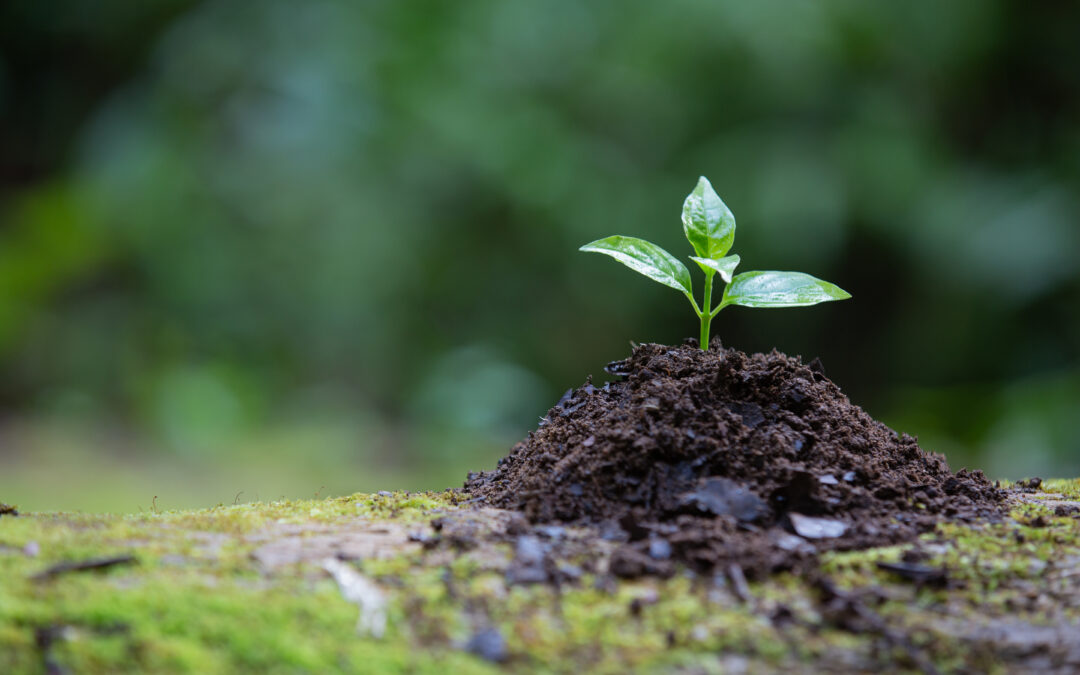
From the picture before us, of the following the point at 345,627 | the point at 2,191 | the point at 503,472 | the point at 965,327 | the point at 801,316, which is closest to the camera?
the point at 345,627

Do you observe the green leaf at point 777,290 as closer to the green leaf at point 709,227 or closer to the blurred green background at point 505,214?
the green leaf at point 709,227

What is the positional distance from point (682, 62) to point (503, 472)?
13.6ft

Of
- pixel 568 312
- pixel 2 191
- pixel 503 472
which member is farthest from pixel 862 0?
pixel 2 191

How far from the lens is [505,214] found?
241 inches

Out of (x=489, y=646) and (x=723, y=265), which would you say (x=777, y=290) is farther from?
(x=489, y=646)

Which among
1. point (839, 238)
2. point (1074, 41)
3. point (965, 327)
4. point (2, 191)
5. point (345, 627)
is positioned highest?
point (1074, 41)

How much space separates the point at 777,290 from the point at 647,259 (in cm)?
37

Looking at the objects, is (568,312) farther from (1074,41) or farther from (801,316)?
(1074,41)

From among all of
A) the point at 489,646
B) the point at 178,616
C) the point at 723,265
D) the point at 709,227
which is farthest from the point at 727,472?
the point at 178,616

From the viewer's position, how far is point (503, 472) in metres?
2.61

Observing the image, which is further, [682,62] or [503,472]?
[682,62]

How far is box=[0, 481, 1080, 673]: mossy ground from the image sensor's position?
1.32 m

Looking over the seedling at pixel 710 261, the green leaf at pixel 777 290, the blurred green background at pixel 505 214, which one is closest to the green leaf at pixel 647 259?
the seedling at pixel 710 261

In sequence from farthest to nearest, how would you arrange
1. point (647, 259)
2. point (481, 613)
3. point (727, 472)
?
point (647, 259) → point (727, 472) → point (481, 613)
